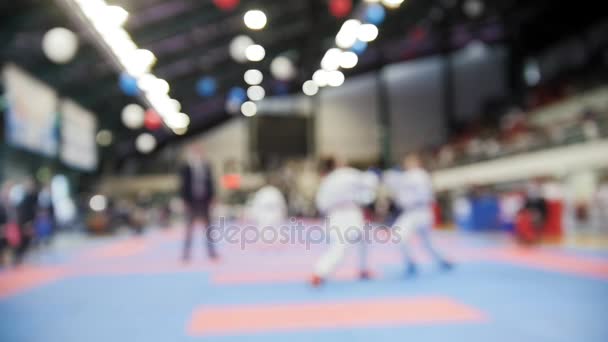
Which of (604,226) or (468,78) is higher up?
(468,78)

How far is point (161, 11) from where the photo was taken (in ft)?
35.4

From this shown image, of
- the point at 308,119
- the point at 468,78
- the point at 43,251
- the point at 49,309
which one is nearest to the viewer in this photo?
the point at 49,309

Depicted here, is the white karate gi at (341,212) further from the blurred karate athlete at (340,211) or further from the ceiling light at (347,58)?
the ceiling light at (347,58)

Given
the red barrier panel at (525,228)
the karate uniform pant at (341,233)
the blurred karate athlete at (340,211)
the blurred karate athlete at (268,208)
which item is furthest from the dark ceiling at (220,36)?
the red barrier panel at (525,228)

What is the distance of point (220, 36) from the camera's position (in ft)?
43.6

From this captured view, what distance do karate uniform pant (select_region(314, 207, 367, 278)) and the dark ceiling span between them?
5.67 m

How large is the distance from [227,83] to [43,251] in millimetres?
10096

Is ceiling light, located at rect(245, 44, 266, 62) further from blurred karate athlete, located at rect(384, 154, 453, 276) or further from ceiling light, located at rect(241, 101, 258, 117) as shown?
ceiling light, located at rect(241, 101, 258, 117)

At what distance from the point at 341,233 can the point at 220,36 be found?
1058 centimetres

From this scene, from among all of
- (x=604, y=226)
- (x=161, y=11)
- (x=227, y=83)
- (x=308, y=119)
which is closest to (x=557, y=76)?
(x=604, y=226)

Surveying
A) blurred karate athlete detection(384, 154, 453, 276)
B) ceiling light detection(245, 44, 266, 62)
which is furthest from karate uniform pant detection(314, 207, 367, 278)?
ceiling light detection(245, 44, 266, 62)

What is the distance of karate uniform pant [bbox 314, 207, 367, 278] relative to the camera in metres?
4.30

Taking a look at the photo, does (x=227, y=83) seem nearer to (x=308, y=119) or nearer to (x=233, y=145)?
(x=308, y=119)

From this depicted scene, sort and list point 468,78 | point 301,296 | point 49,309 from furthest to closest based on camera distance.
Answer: point 468,78
point 301,296
point 49,309
